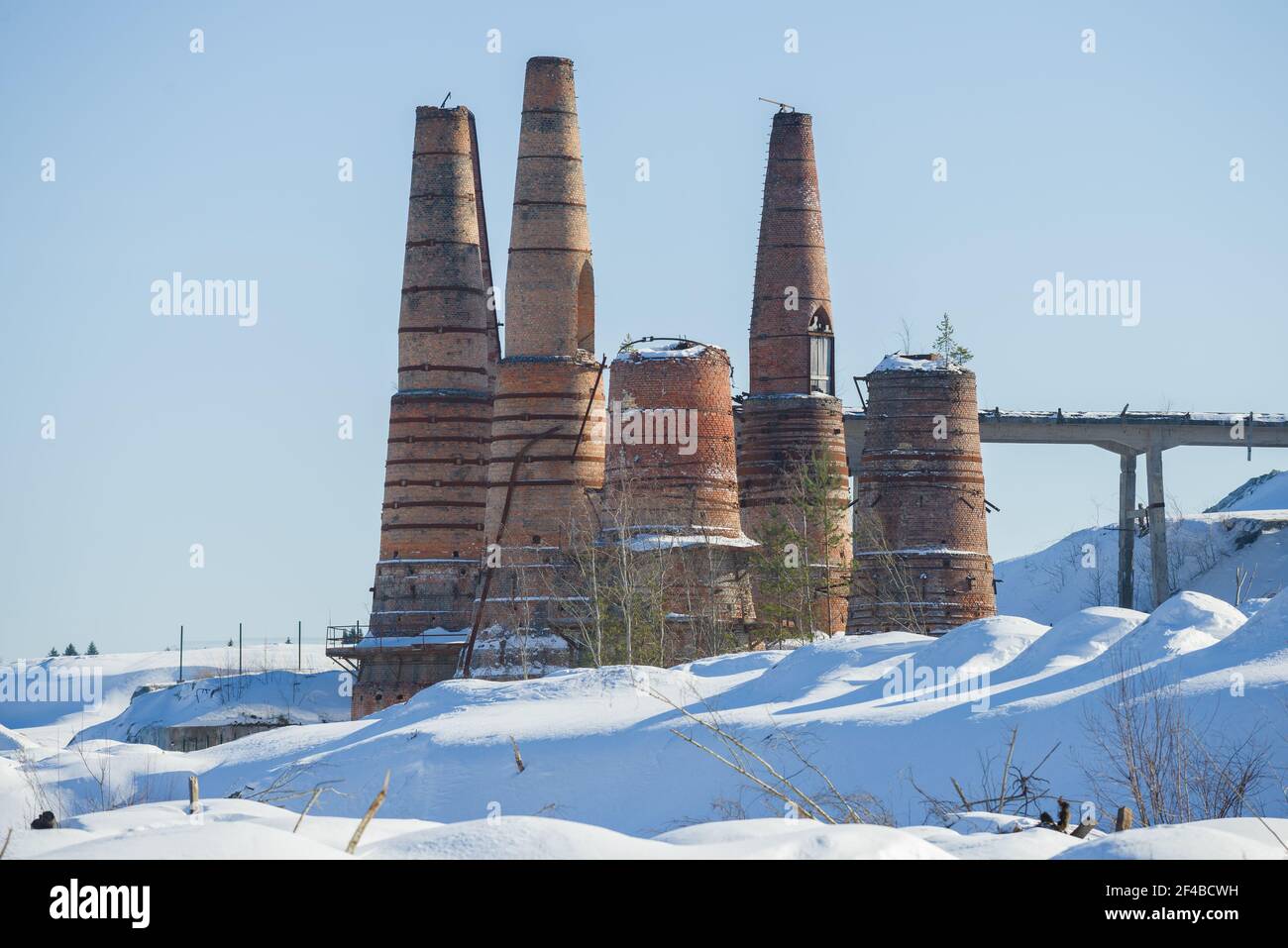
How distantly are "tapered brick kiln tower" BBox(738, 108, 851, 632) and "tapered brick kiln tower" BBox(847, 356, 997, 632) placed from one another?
423 centimetres

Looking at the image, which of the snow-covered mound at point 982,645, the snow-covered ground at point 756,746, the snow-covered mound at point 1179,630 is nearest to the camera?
the snow-covered ground at point 756,746

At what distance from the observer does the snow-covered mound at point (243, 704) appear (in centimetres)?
3928

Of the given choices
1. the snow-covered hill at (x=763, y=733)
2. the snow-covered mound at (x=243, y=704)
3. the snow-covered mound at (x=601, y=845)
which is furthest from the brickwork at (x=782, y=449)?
the snow-covered mound at (x=601, y=845)

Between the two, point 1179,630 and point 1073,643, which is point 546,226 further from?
point 1179,630

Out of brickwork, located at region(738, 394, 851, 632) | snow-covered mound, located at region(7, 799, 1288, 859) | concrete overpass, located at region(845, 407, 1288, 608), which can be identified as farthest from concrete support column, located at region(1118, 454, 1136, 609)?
snow-covered mound, located at region(7, 799, 1288, 859)

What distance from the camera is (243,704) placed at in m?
40.0

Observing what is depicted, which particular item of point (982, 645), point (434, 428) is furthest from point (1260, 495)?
point (982, 645)

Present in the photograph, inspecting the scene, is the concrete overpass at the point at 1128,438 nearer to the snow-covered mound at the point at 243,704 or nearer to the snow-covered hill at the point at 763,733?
→ the snow-covered mound at the point at 243,704

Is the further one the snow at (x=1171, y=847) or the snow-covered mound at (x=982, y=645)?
the snow-covered mound at (x=982, y=645)

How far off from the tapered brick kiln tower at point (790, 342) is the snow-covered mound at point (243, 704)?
1004 centimetres

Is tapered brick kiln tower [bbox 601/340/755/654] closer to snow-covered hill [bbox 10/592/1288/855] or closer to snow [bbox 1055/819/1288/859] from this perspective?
snow-covered hill [bbox 10/592/1288/855]

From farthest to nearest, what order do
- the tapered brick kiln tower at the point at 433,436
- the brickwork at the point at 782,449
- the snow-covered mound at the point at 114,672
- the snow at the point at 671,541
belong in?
the snow-covered mound at the point at 114,672
the brickwork at the point at 782,449
the tapered brick kiln tower at the point at 433,436
the snow at the point at 671,541

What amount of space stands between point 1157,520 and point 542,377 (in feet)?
70.6

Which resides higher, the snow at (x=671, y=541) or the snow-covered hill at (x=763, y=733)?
the snow at (x=671, y=541)
